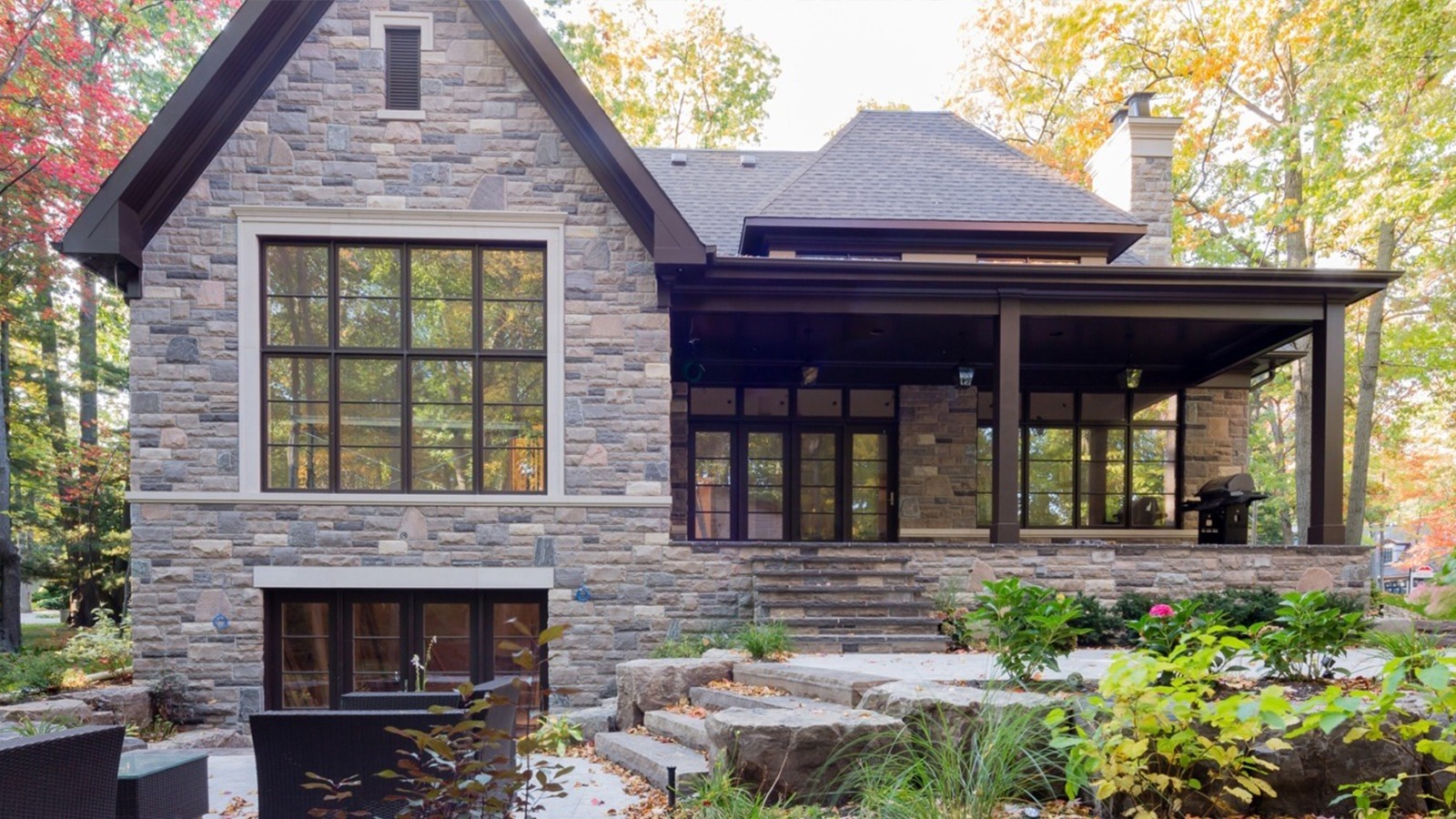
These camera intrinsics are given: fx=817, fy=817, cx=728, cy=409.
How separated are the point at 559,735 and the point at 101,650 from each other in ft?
18.9

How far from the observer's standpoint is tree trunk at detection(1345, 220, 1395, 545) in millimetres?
13844

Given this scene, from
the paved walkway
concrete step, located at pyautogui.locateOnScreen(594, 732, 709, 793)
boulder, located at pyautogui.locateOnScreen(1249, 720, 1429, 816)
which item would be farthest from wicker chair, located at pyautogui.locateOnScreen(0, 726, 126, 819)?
boulder, located at pyautogui.locateOnScreen(1249, 720, 1429, 816)

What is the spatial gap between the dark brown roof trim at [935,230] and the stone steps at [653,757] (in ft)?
19.7

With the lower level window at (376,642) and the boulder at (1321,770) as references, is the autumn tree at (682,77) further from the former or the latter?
the boulder at (1321,770)

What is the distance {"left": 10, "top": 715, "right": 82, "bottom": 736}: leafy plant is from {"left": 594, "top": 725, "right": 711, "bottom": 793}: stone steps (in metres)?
3.45

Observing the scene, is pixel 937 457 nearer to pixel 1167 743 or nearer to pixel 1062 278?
pixel 1062 278

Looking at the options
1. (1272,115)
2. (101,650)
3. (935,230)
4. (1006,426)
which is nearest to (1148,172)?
(935,230)

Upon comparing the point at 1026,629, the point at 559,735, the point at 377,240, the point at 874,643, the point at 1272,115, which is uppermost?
the point at 1272,115

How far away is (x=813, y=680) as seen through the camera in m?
5.28

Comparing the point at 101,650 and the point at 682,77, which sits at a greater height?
the point at 682,77

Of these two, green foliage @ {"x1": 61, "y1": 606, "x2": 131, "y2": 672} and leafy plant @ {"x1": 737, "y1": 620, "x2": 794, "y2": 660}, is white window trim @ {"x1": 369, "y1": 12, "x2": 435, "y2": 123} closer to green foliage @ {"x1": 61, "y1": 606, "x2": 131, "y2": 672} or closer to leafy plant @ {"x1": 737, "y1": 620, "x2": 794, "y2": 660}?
leafy plant @ {"x1": 737, "y1": 620, "x2": 794, "y2": 660}

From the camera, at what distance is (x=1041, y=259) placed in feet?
33.7

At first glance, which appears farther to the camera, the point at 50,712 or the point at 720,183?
the point at 720,183

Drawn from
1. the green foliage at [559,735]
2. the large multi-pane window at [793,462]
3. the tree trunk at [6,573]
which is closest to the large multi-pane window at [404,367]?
the green foliage at [559,735]
